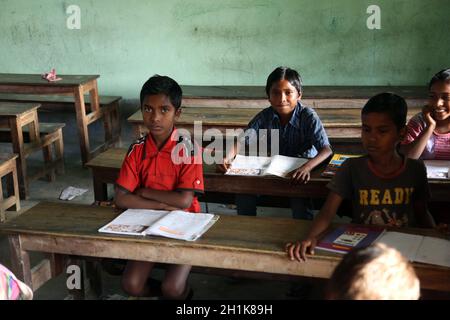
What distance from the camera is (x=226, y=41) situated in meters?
5.54

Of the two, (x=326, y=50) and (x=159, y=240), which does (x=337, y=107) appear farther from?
(x=159, y=240)

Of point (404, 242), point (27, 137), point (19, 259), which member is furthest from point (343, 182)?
point (27, 137)

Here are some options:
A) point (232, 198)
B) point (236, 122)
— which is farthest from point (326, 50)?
point (232, 198)

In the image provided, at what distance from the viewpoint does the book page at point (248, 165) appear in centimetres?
287

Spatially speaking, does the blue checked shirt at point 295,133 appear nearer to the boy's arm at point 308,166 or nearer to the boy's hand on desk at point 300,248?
the boy's arm at point 308,166

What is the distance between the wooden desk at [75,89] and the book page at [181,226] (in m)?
3.03

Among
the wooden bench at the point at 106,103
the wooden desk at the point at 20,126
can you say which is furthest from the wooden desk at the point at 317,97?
the wooden desk at the point at 20,126

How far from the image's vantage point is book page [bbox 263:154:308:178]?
9.27 ft

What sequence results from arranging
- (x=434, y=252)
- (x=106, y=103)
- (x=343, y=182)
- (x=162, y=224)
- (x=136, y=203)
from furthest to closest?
(x=106, y=103), (x=136, y=203), (x=343, y=182), (x=162, y=224), (x=434, y=252)

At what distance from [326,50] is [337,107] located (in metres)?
0.74

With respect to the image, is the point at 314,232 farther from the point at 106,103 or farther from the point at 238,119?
the point at 106,103

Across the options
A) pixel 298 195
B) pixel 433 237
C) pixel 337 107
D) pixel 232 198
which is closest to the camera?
pixel 433 237

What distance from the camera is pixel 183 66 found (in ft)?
18.6

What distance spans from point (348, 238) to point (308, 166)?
847mm
